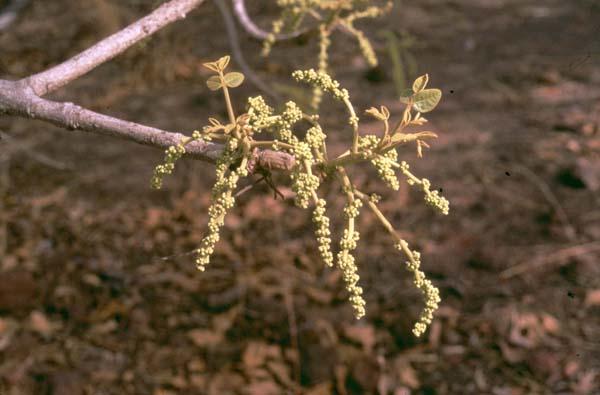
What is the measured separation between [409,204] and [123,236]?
4.96 feet

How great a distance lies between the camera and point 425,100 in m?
1.07

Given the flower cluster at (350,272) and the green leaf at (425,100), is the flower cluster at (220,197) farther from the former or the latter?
the green leaf at (425,100)

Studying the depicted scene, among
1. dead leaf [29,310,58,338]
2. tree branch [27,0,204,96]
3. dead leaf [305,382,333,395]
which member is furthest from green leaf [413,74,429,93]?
dead leaf [29,310,58,338]

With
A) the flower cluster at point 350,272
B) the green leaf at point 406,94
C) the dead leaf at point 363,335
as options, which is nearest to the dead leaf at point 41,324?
the dead leaf at point 363,335

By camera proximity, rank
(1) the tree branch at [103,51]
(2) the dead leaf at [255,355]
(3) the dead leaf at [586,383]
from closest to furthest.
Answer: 1. (1) the tree branch at [103,51]
2. (3) the dead leaf at [586,383]
3. (2) the dead leaf at [255,355]

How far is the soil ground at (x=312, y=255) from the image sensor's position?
273 cm

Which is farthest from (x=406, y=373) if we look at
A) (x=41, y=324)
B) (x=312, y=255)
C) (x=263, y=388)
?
(x=41, y=324)

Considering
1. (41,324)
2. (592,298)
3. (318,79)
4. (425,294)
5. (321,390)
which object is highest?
(318,79)

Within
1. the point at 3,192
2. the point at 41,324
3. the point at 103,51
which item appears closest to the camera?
the point at 103,51

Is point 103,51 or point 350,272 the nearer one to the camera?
point 350,272

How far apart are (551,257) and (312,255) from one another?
112cm

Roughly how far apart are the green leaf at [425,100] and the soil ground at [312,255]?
3.54 feet

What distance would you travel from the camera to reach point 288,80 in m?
4.62

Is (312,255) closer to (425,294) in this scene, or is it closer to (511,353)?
(511,353)
